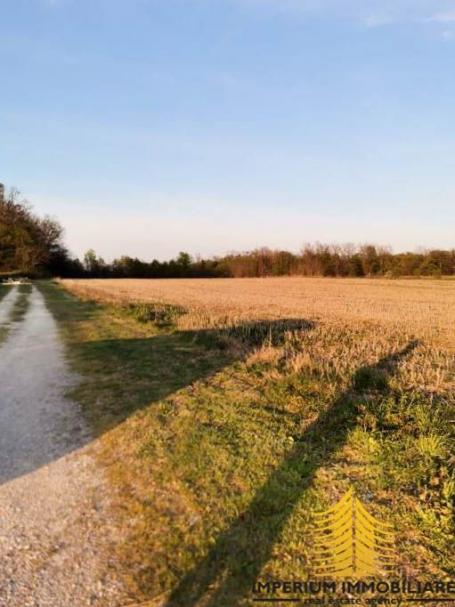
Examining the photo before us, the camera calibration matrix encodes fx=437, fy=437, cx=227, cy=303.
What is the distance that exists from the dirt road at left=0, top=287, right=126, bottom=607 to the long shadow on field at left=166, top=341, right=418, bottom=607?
0.63 m

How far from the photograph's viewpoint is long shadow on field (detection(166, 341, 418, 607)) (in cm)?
337

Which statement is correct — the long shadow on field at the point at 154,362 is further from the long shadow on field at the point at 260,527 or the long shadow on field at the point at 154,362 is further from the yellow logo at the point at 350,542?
the yellow logo at the point at 350,542

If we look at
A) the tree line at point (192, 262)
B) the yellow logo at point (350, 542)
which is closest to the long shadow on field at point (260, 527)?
the yellow logo at point (350, 542)

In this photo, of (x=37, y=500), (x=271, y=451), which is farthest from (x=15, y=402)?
(x=271, y=451)

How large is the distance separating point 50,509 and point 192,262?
375 feet

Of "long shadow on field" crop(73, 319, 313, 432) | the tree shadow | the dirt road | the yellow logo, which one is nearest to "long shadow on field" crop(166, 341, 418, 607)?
the yellow logo

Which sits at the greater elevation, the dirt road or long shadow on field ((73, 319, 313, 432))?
long shadow on field ((73, 319, 313, 432))

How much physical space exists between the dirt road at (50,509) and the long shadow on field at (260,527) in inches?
25.0

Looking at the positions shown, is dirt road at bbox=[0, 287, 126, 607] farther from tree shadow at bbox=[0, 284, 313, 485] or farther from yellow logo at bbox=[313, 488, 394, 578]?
yellow logo at bbox=[313, 488, 394, 578]

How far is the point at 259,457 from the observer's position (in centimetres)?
534

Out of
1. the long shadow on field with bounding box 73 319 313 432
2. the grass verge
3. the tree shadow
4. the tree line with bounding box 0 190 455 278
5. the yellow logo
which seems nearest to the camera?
the yellow logo

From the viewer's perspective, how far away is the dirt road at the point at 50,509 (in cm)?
340

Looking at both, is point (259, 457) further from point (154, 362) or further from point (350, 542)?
point (154, 362)

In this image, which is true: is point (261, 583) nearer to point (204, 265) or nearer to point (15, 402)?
point (15, 402)
